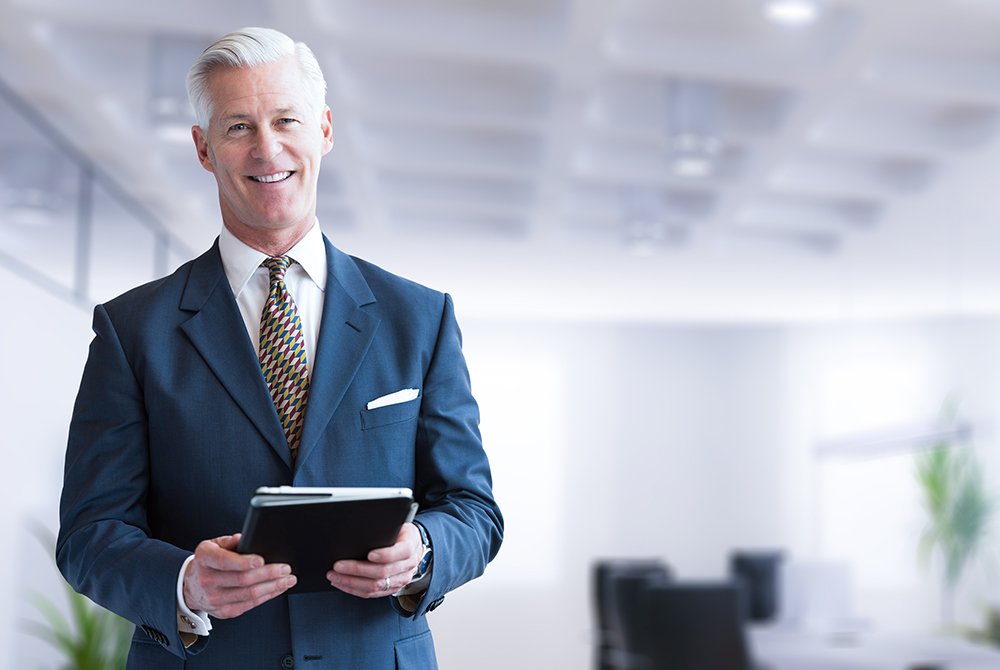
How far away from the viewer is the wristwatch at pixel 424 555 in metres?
1.26

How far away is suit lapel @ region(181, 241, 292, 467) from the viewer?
1.31 m

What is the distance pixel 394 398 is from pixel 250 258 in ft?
0.82

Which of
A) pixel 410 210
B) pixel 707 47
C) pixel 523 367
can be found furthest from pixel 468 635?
pixel 707 47

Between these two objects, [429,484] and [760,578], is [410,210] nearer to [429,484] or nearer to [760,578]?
[760,578]

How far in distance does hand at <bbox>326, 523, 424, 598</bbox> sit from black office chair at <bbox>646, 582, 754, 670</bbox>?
4.14m

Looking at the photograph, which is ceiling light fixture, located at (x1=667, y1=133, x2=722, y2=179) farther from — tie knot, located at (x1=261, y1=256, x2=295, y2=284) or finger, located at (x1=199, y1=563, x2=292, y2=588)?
finger, located at (x1=199, y1=563, x2=292, y2=588)

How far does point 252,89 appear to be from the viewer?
4.38 feet

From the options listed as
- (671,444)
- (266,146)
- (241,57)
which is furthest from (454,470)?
(671,444)

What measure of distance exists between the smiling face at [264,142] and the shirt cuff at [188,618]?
0.41 metres

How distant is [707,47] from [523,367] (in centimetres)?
665

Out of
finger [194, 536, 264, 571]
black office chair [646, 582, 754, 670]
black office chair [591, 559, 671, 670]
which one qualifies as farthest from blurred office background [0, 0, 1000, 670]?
finger [194, 536, 264, 571]

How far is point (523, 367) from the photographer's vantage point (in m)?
10.8

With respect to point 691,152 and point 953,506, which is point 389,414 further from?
point 953,506

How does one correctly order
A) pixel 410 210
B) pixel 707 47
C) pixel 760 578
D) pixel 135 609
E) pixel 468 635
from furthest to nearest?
pixel 468 635, pixel 760 578, pixel 410 210, pixel 707 47, pixel 135 609
